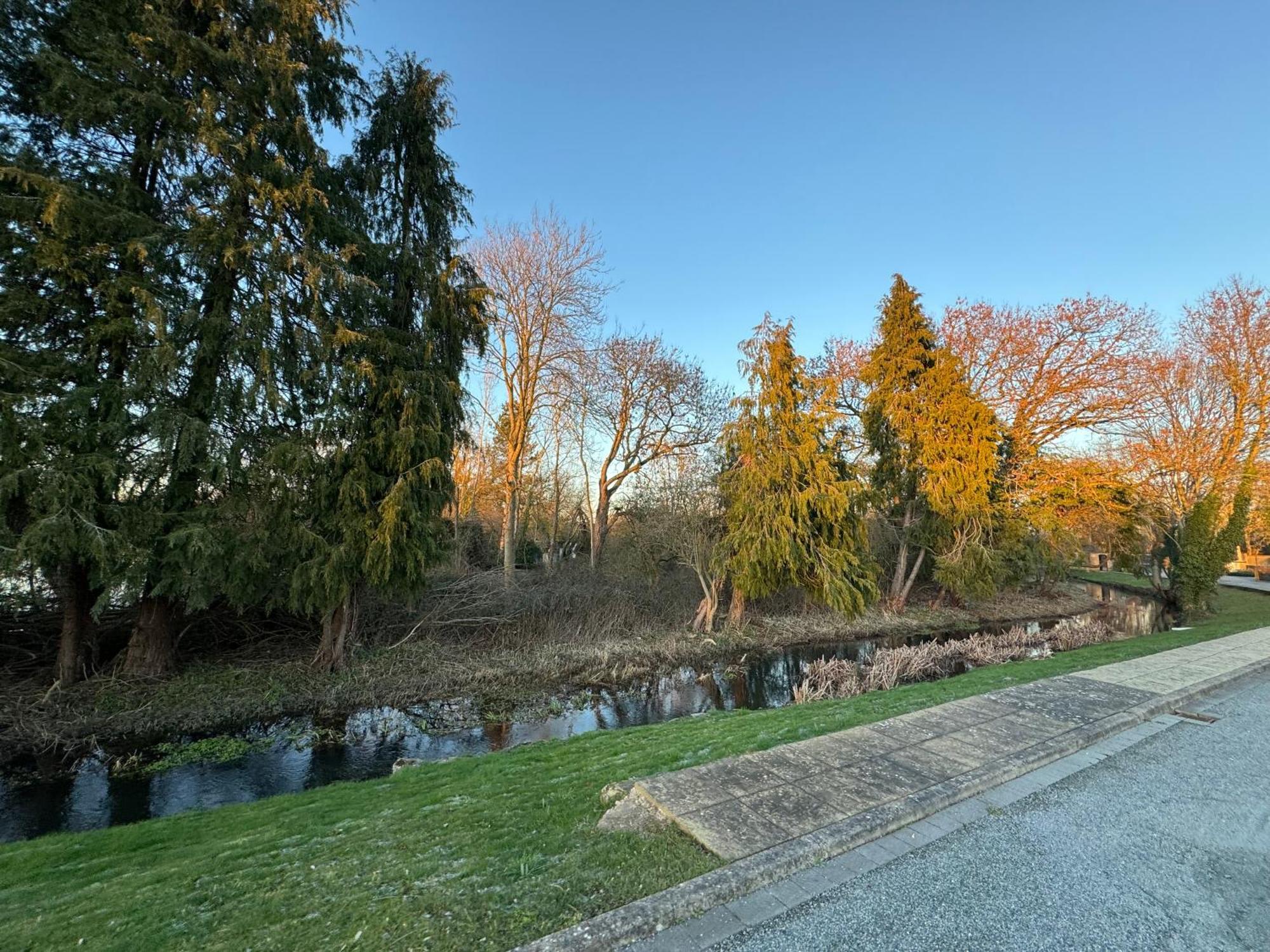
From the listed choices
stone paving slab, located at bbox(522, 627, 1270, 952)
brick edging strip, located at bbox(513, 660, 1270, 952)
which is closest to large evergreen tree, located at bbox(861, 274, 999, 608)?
stone paving slab, located at bbox(522, 627, 1270, 952)

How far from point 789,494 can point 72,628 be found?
1515 centimetres

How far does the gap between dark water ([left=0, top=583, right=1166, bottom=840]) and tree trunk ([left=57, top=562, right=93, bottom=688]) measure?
2.22 metres

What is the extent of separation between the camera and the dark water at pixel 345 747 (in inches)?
254

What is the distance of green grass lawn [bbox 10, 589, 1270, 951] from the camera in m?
2.59

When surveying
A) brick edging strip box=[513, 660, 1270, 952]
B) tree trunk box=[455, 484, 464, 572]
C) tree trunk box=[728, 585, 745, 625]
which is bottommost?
tree trunk box=[728, 585, 745, 625]

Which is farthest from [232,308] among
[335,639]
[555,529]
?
[555,529]

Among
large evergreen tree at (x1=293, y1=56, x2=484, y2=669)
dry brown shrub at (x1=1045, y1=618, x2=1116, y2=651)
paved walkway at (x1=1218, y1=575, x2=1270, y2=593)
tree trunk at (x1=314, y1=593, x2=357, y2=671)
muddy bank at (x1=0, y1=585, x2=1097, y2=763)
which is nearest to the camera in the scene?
muddy bank at (x1=0, y1=585, x2=1097, y2=763)

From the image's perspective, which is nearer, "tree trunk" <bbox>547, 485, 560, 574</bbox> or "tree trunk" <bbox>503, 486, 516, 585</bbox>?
"tree trunk" <bbox>503, 486, 516, 585</bbox>

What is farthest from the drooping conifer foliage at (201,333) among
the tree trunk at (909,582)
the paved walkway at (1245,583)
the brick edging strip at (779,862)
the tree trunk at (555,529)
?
the paved walkway at (1245,583)

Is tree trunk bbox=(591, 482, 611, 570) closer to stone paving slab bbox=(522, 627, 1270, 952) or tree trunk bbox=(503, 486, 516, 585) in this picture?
tree trunk bbox=(503, 486, 516, 585)

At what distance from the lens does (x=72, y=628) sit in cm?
888

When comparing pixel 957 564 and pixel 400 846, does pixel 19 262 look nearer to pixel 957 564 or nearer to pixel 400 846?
pixel 400 846

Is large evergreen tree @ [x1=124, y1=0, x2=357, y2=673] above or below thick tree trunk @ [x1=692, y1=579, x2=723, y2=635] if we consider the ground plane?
above

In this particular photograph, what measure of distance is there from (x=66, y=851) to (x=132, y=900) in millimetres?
2669
